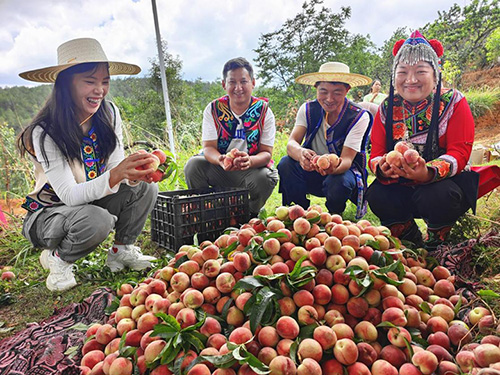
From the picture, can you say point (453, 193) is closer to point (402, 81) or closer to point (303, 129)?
point (402, 81)

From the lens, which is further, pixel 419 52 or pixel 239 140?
pixel 239 140

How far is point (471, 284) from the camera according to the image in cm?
144

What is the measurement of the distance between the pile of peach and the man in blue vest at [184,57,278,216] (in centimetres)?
142

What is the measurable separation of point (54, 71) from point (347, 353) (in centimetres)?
216

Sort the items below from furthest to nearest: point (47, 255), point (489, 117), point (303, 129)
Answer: point (489, 117) < point (303, 129) < point (47, 255)

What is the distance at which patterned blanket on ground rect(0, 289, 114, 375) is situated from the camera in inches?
45.1

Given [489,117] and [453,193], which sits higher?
[489,117]

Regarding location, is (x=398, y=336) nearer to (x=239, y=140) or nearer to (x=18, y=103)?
(x=239, y=140)

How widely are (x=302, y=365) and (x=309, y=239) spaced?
57cm

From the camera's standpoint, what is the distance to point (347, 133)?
8.95ft

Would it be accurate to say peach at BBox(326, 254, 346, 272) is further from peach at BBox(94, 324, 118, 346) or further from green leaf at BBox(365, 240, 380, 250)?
peach at BBox(94, 324, 118, 346)

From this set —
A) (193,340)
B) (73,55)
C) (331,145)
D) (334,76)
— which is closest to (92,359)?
(193,340)

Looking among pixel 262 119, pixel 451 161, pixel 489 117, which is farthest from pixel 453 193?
pixel 489 117

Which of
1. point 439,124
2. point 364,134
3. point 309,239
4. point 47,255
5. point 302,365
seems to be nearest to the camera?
point 302,365
